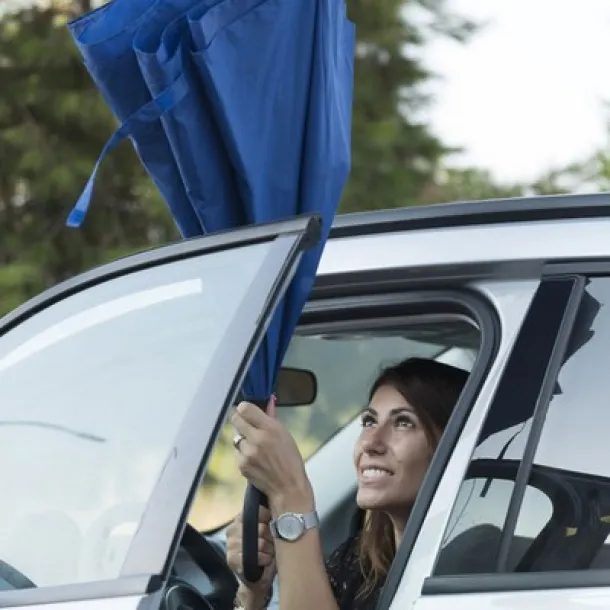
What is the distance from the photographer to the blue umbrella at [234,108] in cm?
175

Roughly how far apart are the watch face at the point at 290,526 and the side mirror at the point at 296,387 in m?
1.04

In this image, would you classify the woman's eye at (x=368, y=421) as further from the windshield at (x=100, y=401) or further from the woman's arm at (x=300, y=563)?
the windshield at (x=100, y=401)

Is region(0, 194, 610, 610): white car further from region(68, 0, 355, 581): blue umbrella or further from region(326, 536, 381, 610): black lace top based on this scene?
region(326, 536, 381, 610): black lace top

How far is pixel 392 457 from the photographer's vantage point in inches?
96.7

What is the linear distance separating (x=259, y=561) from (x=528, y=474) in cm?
53

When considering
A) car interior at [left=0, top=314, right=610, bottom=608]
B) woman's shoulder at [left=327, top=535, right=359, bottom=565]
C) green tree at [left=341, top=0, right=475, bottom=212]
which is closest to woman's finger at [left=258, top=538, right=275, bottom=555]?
car interior at [left=0, top=314, right=610, bottom=608]

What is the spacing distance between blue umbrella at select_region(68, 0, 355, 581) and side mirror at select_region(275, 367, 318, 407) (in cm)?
110

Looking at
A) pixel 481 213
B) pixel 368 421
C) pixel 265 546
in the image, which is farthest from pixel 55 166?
pixel 481 213

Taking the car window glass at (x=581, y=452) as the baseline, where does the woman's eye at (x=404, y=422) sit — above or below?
above

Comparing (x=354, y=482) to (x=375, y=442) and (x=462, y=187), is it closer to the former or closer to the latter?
(x=375, y=442)

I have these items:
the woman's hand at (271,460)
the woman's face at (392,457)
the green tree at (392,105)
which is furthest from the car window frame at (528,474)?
the green tree at (392,105)

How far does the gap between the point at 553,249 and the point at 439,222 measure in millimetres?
214

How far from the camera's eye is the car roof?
6.65 ft

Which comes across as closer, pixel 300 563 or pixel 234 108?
pixel 234 108
